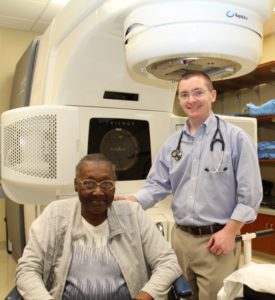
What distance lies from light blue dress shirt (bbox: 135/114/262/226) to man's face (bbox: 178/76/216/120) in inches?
2.8

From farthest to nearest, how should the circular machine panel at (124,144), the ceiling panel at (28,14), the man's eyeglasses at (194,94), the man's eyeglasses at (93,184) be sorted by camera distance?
the ceiling panel at (28,14)
the circular machine panel at (124,144)
the man's eyeglasses at (194,94)
the man's eyeglasses at (93,184)

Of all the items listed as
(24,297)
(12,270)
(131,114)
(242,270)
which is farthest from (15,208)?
(242,270)

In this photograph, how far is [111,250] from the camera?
4.63ft

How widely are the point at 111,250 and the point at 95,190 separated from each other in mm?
240

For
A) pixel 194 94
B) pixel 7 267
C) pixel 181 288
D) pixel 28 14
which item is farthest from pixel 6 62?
pixel 181 288

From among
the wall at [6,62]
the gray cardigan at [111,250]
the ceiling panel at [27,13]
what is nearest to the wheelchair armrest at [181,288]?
the gray cardigan at [111,250]

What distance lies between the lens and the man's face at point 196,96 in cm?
146

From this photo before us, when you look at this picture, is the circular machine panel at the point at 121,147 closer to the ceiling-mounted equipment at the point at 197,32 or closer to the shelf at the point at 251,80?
the ceiling-mounted equipment at the point at 197,32

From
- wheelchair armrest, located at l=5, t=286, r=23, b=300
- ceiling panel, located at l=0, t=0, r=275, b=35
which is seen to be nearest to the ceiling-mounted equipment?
wheelchair armrest, located at l=5, t=286, r=23, b=300

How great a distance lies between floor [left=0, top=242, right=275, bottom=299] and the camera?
2723 mm

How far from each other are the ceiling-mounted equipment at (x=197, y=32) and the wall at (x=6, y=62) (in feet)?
8.73

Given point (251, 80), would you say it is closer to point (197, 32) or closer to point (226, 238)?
point (226, 238)

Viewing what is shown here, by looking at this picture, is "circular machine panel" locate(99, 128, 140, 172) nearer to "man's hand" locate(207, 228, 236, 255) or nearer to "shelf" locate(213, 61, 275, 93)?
"man's hand" locate(207, 228, 236, 255)

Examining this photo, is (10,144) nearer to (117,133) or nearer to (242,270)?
(117,133)
